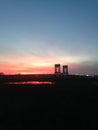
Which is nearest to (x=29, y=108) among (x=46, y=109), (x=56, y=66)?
(x=46, y=109)

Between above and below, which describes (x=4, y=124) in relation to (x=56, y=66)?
below

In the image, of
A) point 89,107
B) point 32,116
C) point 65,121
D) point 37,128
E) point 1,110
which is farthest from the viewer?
point 89,107

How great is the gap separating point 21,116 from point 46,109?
4.20 metres

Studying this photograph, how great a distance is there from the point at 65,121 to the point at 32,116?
3.51 metres

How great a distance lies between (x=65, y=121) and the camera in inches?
957

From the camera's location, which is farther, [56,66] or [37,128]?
[56,66]

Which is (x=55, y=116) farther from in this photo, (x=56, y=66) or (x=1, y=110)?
(x=56, y=66)

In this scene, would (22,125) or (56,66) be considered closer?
(22,125)

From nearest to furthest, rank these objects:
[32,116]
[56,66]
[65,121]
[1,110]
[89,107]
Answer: [65,121], [32,116], [1,110], [89,107], [56,66]

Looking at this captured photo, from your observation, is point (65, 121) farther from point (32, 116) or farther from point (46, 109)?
point (46, 109)

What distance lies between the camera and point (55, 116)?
26062 millimetres

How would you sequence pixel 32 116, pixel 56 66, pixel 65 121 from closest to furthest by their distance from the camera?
pixel 65 121, pixel 32 116, pixel 56 66

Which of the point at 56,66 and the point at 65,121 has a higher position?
the point at 56,66

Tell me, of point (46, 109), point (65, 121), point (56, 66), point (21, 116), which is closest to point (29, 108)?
point (46, 109)
